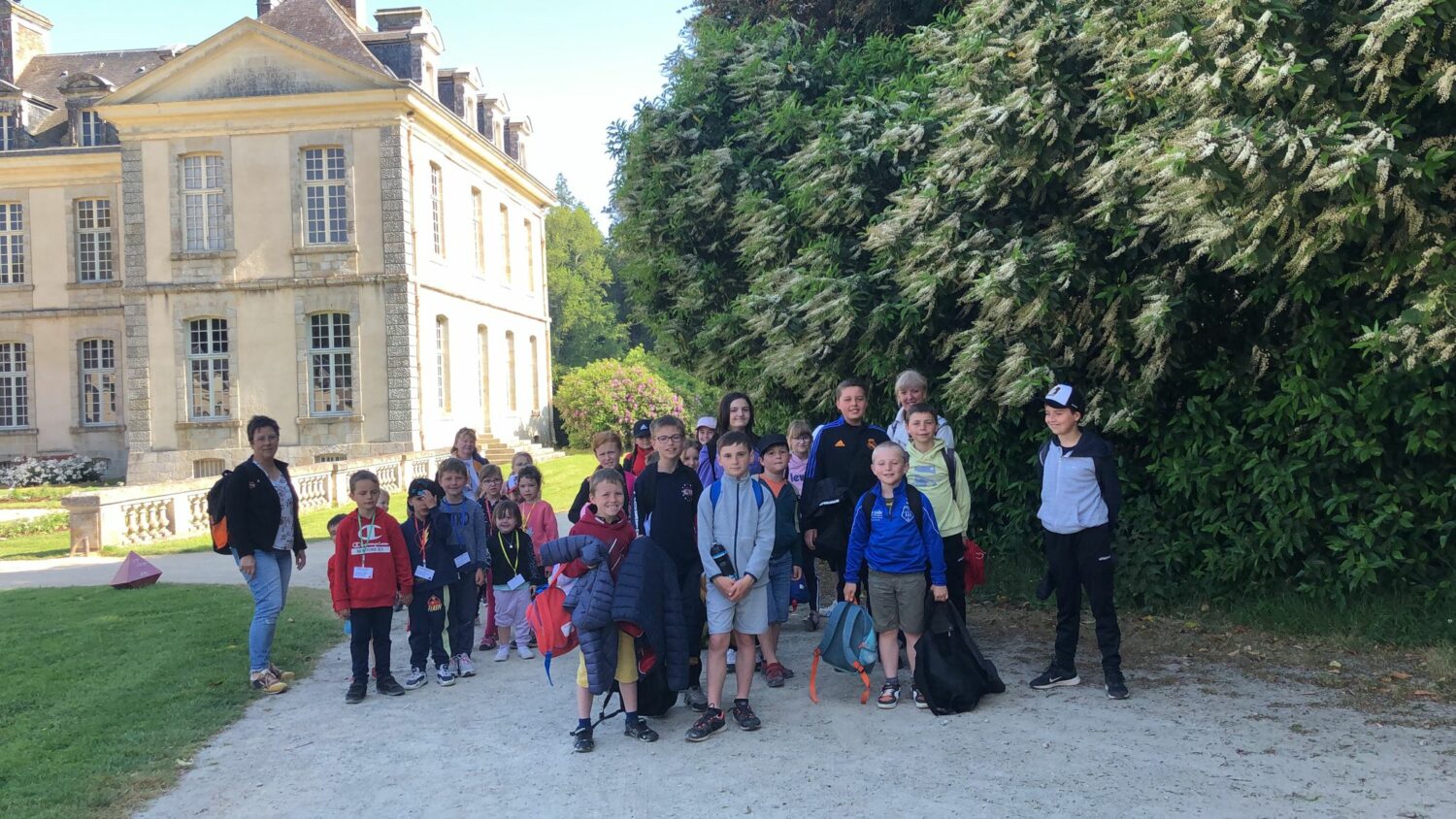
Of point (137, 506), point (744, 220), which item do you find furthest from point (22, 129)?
point (744, 220)

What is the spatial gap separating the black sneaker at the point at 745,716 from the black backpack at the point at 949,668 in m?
0.99

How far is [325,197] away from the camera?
2847 centimetres

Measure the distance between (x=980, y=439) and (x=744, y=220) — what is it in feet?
11.6

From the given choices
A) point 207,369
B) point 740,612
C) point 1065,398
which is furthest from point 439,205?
point 1065,398

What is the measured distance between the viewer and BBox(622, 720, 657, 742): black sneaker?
20.0 ft

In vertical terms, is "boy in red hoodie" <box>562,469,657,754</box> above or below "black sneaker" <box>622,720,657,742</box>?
above

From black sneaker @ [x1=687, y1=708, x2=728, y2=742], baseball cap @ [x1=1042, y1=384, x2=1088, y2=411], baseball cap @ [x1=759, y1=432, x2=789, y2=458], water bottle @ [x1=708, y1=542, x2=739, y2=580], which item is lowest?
black sneaker @ [x1=687, y1=708, x2=728, y2=742]

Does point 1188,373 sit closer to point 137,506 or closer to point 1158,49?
point 1158,49

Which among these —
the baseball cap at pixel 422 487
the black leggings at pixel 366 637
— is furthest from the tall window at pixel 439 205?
the black leggings at pixel 366 637

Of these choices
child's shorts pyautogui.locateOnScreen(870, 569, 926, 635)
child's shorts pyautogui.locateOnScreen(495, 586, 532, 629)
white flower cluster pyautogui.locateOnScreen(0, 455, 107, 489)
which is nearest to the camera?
child's shorts pyautogui.locateOnScreen(870, 569, 926, 635)

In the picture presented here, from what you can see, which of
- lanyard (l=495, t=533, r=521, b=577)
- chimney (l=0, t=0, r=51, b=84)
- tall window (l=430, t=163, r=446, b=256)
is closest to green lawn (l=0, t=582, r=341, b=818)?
lanyard (l=495, t=533, r=521, b=577)

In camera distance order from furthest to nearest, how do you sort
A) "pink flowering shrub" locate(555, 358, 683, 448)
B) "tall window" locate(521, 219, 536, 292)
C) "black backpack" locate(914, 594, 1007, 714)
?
"tall window" locate(521, 219, 536, 292), "pink flowering shrub" locate(555, 358, 683, 448), "black backpack" locate(914, 594, 1007, 714)

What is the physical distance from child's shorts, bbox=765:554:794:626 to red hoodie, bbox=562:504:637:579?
1.36 m

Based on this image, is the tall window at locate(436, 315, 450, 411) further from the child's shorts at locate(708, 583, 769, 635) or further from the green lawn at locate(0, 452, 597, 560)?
the child's shorts at locate(708, 583, 769, 635)
